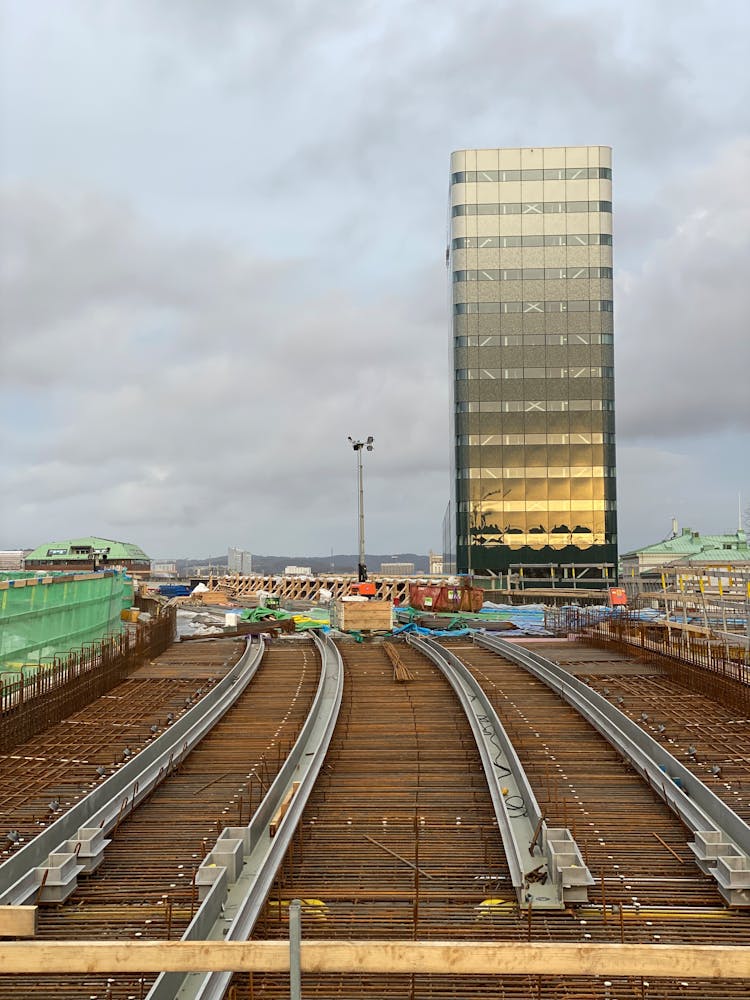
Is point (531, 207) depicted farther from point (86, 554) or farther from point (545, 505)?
point (86, 554)

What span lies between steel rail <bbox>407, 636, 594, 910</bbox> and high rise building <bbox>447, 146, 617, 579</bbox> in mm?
46993

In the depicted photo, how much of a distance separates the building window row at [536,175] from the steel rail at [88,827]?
2281 inches

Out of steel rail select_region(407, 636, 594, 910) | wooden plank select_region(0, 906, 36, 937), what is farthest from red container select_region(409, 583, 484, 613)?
wooden plank select_region(0, 906, 36, 937)

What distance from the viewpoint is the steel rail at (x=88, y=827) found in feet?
24.6

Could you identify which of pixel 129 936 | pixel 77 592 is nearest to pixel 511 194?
pixel 77 592

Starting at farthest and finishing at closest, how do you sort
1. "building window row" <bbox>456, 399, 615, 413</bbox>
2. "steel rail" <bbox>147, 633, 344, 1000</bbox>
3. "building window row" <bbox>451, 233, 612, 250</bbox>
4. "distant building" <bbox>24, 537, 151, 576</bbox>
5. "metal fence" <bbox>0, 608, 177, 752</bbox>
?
1. "distant building" <bbox>24, 537, 151, 576</bbox>
2. "building window row" <bbox>451, 233, 612, 250</bbox>
3. "building window row" <bbox>456, 399, 615, 413</bbox>
4. "metal fence" <bbox>0, 608, 177, 752</bbox>
5. "steel rail" <bbox>147, 633, 344, 1000</bbox>

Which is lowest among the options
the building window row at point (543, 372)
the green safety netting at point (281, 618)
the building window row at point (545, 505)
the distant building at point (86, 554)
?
the green safety netting at point (281, 618)

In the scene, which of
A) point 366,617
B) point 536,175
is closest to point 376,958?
point 366,617

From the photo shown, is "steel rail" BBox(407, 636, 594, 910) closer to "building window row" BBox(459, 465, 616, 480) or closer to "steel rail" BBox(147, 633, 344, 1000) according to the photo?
"steel rail" BBox(147, 633, 344, 1000)

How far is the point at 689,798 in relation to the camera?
1005cm

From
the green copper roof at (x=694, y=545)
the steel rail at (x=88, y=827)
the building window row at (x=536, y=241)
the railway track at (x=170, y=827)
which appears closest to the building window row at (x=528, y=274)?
the building window row at (x=536, y=241)

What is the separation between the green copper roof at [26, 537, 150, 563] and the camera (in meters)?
105

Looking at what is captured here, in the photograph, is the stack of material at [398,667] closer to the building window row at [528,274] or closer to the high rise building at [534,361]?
the high rise building at [534,361]

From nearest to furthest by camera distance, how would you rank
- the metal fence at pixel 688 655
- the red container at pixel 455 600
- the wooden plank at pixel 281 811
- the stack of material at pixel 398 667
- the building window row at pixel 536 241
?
the wooden plank at pixel 281 811
the metal fence at pixel 688 655
the stack of material at pixel 398 667
the red container at pixel 455 600
the building window row at pixel 536 241
